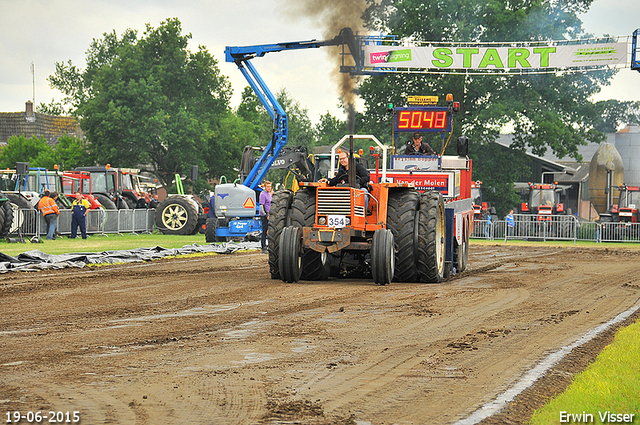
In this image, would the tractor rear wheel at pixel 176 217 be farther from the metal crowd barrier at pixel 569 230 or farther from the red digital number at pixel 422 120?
the red digital number at pixel 422 120

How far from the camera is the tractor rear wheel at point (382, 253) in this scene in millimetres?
12383

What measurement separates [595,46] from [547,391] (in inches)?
1141

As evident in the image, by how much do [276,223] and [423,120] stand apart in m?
5.72

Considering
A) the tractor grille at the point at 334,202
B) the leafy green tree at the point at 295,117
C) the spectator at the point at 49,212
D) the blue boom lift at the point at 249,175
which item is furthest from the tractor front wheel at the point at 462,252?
the leafy green tree at the point at 295,117

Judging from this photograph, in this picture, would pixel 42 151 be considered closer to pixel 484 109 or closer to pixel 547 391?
pixel 484 109

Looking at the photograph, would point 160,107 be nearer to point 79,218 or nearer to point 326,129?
point 79,218

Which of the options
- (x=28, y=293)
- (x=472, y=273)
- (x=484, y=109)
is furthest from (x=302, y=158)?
(x=484, y=109)

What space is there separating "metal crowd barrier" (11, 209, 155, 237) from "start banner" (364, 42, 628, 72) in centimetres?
1106

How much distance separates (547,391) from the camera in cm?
569

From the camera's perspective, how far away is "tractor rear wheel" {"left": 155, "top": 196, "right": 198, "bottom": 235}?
99.7 feet

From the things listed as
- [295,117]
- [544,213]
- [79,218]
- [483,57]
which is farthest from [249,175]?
[295,117]

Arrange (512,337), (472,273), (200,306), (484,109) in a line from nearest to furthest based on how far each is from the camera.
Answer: (512,337), (200,306), (472,273), (484,109)

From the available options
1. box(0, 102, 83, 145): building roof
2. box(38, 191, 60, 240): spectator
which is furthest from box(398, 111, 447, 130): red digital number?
box(0, 102, 83, 145): building roof

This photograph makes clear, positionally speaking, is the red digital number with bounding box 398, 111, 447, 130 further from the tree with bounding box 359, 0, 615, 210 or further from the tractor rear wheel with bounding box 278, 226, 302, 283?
the tree with bounding box 359, 0, 615, 210
